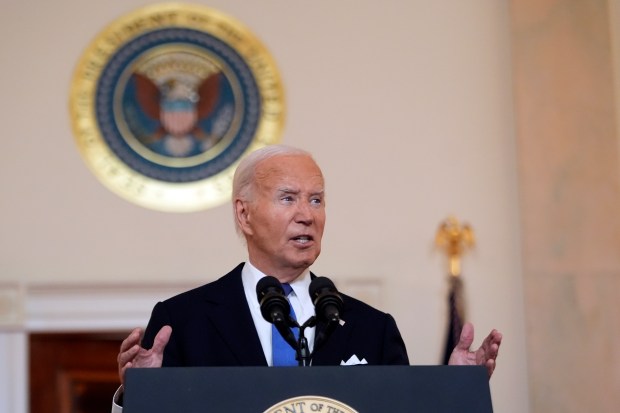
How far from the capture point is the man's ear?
Result: 355cm

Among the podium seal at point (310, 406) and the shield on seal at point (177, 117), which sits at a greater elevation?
the shield on seal at point (177, 117)

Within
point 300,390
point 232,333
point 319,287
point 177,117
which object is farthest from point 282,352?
point 177,117

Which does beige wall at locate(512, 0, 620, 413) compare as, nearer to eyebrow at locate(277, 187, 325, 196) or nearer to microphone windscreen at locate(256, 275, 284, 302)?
eyebrow at locate(277, 187, 325, 196)

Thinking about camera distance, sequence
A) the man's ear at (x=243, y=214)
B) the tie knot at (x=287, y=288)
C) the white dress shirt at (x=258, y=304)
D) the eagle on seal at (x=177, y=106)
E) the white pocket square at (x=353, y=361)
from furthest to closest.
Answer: the eagle on seal at (x=177, y=106), the man's ear at (x=243, y=214), the tie knot at (x=287, y=288), the white dress shirt at (x=258, y=304), the white pocket square at (x=353, y=361)

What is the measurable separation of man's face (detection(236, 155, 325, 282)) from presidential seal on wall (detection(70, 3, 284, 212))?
137 inches

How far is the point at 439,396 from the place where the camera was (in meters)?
2.64

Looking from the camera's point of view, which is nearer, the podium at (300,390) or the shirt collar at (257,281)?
the podium at (300,390)

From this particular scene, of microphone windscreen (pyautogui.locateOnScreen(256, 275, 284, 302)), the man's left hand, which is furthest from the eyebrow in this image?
the man's left hand

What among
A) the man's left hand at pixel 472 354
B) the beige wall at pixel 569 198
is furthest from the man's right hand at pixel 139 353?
Answer: the beige wall at pixel 569 198

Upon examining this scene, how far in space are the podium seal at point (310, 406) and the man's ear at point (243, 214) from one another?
3.38ft

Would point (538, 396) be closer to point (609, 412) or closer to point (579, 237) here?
point (609, 412)

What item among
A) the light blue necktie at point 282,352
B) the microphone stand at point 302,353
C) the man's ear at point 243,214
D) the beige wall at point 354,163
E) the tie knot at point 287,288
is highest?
the beige wall at point 354,163

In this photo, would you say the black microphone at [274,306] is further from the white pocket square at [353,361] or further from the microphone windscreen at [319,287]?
the white pocket square at [353,361]

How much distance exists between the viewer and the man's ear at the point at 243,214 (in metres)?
3.55
